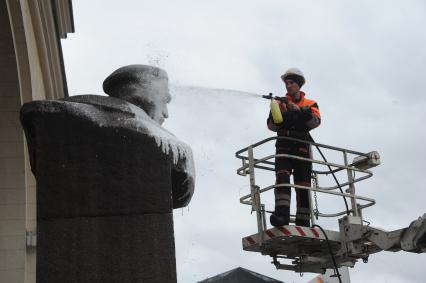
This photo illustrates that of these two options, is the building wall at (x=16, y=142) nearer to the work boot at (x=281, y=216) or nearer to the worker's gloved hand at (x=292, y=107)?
the work boot at (x=281, y=216)

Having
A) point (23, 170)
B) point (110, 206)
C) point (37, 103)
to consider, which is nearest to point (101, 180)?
point (110, 206)

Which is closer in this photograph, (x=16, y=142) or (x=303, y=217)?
(x=303, y=217)

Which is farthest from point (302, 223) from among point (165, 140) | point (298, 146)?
point (165, 140)

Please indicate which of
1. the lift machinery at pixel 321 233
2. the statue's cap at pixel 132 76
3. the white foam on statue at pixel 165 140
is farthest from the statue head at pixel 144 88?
the lift machinery at pixel 321 233

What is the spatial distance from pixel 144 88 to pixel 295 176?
204 inches

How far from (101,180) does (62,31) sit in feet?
31.7

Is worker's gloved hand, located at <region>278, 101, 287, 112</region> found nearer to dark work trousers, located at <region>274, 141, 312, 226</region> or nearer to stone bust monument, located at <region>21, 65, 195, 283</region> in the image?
dark work trousers, located at <region>274, 141, 312, 226</region>

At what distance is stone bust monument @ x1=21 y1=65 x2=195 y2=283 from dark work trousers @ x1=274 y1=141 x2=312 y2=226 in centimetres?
492

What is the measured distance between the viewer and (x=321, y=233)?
32.3 ft

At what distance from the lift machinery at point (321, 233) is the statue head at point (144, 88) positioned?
446 cm

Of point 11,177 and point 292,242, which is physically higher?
point 11,177

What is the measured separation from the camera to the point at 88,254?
4352 millimetres

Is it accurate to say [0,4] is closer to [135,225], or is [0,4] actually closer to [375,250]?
[375,250]

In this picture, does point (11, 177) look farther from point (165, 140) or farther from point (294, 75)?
point (165, 140)
